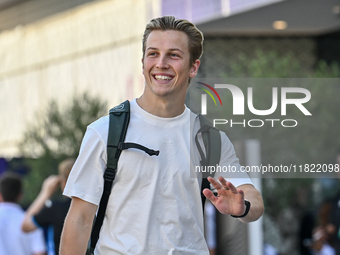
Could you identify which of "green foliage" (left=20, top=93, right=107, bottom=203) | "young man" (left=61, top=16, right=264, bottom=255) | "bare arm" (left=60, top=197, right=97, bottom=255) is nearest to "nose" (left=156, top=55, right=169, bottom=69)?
"young man" (left=61, top=16, right=264, bottom=255)

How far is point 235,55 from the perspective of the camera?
46.6ft

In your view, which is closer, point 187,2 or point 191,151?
point 191,151

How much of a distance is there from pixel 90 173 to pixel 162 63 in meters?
0.60

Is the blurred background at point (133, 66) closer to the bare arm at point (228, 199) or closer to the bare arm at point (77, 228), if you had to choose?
the bare arm at point (228, 199)

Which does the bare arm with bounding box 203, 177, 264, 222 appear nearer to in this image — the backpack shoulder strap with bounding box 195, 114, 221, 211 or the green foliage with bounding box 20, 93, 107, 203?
the backpack shoulder strap with bounding box 195, 114, 221, 211

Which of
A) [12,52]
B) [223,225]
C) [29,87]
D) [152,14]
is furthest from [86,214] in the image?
[12,52]

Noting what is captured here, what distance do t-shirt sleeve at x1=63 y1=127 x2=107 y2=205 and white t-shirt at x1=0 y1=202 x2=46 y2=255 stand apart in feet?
13.2

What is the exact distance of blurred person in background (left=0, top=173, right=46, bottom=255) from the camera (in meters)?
6.51

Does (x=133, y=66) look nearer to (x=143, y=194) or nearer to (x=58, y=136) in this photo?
(x=58, y=136)

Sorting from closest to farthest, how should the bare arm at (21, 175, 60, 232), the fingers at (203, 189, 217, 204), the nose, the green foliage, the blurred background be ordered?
the fingers at (203, 189, 217, 204)
the nose
the bare arm at (21, 175, 60, 232)
the blurred background
the green foliage

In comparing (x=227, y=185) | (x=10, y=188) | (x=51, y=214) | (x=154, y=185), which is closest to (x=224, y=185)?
(x=227, y=185)

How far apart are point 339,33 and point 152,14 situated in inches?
179

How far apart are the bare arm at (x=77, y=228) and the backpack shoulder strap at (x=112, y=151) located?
0.20 ft

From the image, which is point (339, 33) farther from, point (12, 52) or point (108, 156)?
point (108, 156)
